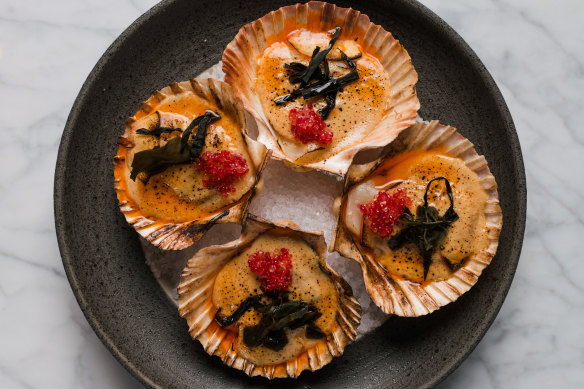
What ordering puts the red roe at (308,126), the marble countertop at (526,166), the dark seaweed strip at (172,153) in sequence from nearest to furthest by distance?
the dark seaweed strip at (172,153) < the red roe at (308,126) < the marble countertop at (526,166)

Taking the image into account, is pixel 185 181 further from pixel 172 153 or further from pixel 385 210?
pixel 385 210

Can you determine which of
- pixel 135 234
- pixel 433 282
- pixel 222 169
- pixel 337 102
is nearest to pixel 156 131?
pixel 222 169

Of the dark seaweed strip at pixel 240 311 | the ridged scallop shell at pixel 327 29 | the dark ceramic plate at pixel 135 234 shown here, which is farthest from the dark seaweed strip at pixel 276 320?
the ridged scallop shell at pixel 327 29

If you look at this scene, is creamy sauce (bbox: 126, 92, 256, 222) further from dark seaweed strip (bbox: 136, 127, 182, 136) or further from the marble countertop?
the marble countertop

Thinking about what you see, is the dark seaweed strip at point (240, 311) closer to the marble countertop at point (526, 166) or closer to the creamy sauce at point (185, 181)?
the creamy sauce at point (185, 181)

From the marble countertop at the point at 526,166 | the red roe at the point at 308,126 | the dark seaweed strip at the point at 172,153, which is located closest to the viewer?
the dark seaweed strip at the point at 172,153

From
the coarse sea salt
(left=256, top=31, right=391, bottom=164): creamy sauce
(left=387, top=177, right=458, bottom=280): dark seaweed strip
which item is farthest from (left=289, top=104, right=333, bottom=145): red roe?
(left=387, top=177, right=458, bottom=280): dark seaweed strip

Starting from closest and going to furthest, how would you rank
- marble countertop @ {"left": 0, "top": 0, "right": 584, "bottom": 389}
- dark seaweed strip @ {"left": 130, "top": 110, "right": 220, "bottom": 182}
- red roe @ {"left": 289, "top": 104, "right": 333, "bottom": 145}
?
dark seaweed strip @ {"left": 130, "top": 110, "right": 220, "bottom": 182}
red roe @ {"left": 289, "top": 104, "right": 333, "bottom": 145}
marble countertop @ {"left": 0, "top": 0, "right": 584, "bottom": 389}
